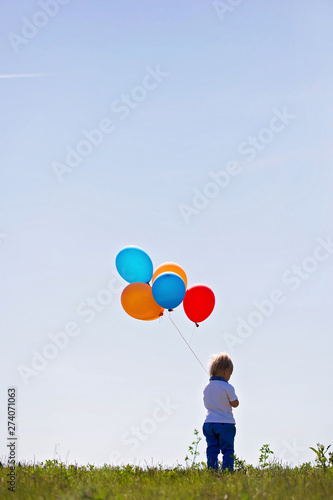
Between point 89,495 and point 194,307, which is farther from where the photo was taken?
point 194,307

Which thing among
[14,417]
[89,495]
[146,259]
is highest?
[146,259]

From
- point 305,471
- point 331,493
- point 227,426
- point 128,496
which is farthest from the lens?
point 227,426

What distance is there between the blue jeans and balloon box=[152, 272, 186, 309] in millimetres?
1720

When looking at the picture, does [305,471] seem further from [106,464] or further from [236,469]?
[106,464]

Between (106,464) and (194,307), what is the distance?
102 inches

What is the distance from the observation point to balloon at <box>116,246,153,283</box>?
8750mm

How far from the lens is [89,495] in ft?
14.6

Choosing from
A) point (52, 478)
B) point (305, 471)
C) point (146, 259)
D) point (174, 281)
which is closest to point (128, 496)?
point (52, 478)

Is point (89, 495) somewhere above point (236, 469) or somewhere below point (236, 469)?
below

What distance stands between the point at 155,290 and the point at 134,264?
71cm

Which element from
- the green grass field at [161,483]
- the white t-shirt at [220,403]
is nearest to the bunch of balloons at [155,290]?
the white t-shirt at [220,403]

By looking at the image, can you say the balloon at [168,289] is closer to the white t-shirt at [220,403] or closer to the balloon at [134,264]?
the balloon at [134,264]

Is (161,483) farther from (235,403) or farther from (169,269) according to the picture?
(169,269)

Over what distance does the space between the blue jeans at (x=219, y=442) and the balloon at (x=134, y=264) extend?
2.32 metres
